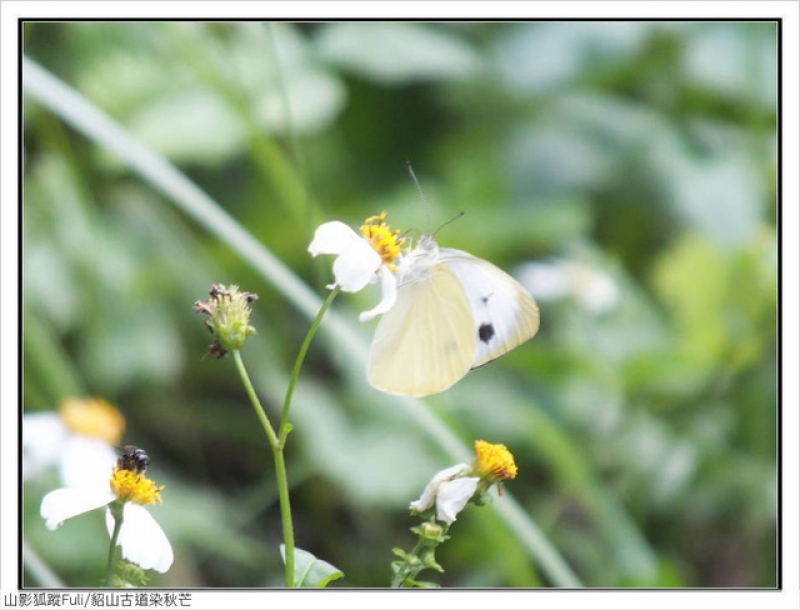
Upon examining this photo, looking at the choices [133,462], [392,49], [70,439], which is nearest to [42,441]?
[70,439]

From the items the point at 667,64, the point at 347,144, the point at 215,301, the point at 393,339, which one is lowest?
the point at 215,301

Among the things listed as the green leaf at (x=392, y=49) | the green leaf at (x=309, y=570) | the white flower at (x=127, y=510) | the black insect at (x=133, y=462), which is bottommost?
the green leaf at (x=309, y=570)

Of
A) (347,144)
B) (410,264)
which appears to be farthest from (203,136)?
(410,264)

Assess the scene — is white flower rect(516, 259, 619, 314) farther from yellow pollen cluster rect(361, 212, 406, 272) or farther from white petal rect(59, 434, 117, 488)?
yellow pollen cluster rect(361, 212, 406, 272)

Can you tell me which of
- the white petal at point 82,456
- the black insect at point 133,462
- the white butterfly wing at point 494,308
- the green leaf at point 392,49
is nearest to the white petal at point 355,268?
the black insect at point 133,462

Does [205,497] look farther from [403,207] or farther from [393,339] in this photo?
[393,339]

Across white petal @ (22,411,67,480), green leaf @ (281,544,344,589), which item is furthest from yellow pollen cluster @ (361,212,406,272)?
white petal @ (22,411,67,480)

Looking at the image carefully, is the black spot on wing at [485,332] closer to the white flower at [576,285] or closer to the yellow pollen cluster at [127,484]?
the yellow pollen cluster at [127,484]
